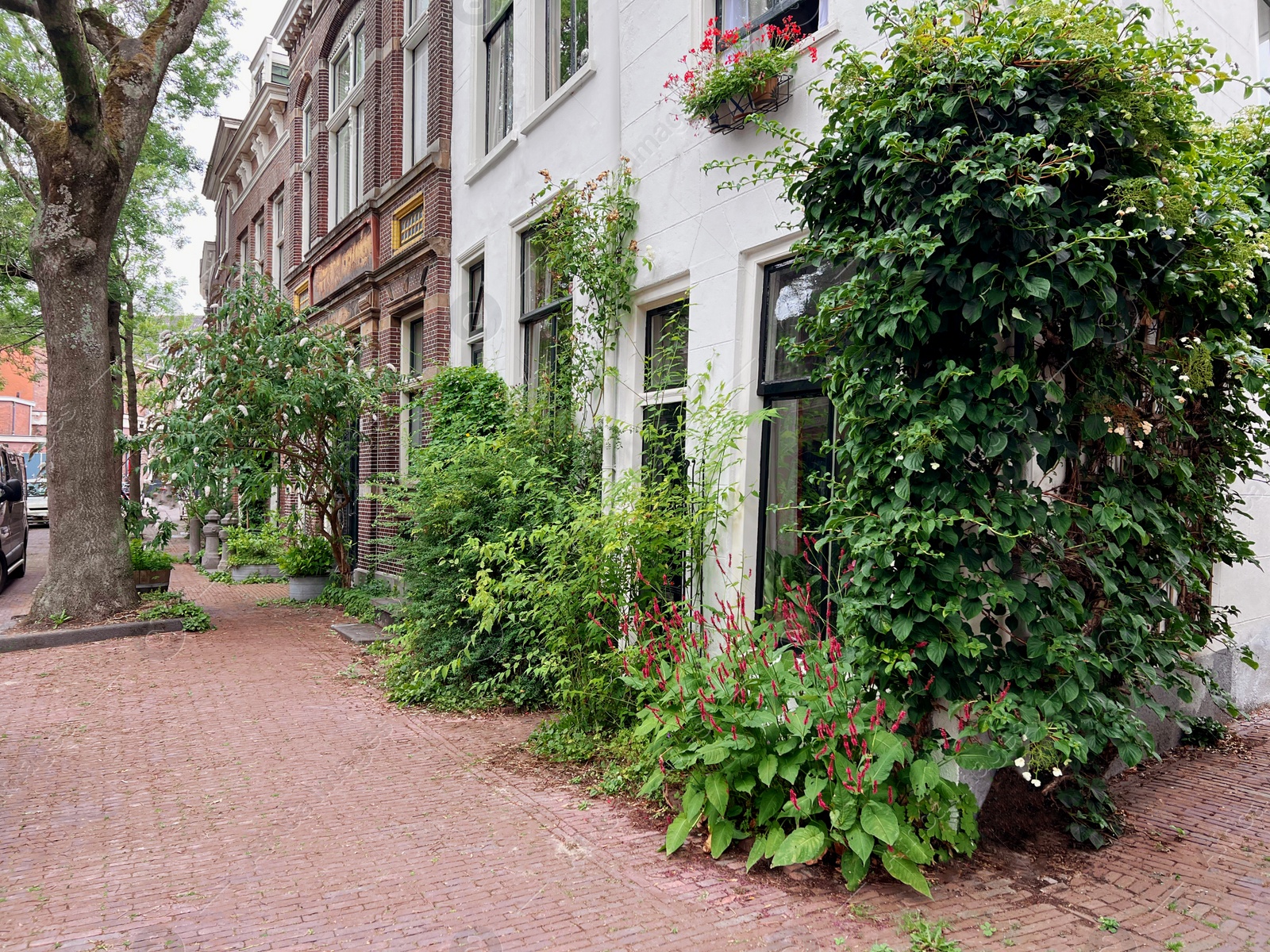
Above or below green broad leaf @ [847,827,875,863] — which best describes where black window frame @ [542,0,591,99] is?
above

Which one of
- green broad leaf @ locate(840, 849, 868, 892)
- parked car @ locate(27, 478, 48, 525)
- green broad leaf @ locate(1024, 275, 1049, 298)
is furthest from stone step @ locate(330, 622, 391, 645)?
parked car @ locate(27, 478, 48, 525)

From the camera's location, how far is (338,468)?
12094mm

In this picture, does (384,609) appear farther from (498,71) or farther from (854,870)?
(854,870)

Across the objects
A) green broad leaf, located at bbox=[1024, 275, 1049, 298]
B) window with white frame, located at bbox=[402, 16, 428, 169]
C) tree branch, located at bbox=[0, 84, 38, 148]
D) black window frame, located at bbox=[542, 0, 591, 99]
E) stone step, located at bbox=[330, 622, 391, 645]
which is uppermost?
window with white frame, located at bbox=[402, 16, 428, 169]

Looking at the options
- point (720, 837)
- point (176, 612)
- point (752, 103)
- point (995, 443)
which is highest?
point (752, 103)

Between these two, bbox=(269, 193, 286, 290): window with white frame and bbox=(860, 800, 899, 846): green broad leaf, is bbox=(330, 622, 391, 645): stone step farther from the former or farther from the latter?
bbox=(269, 193, 286, 290): window with white frame

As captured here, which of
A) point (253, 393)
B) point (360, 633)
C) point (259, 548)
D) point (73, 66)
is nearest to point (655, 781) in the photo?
point (360, 633)

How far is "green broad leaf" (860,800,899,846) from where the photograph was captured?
3461mm

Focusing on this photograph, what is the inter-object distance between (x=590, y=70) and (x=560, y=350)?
2558 mm

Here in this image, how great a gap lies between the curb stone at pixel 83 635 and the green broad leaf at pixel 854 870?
8.47 m

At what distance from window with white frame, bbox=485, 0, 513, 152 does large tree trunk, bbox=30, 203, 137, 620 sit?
4.23m

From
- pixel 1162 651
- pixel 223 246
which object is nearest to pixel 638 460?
pixel 1162 651

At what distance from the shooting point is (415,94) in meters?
12.8

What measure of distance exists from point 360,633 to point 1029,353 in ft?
25.4
